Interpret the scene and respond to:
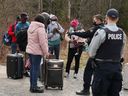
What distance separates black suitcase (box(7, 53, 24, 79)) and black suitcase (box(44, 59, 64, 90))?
4.59 feet

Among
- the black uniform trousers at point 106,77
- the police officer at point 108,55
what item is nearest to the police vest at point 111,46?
the police officer at point 108,55

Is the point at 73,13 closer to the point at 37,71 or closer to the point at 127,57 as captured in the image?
the point at 127,57

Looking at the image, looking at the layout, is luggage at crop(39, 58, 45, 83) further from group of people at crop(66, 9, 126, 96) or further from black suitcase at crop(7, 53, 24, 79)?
group of people at crop(66, 9, 126, 96)

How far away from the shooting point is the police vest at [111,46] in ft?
25.3

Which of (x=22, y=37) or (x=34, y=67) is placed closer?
(x=34, y=67)

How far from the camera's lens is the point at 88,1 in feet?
169

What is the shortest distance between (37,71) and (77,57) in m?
2.27

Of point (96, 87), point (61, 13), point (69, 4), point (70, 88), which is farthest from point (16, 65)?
point (69, 4)

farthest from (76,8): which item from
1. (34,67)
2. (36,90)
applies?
(34,67)

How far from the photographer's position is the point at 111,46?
7.73 metres

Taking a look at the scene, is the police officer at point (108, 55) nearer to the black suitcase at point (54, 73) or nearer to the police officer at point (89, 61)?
the police officer at point (89, 61)

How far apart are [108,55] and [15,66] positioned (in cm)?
494

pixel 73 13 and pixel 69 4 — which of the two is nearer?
pixel 69 4

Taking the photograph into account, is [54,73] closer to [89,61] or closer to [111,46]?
[89,61]
